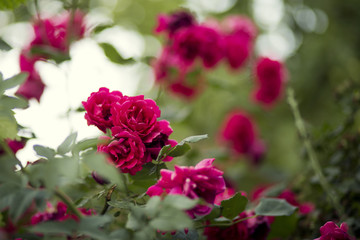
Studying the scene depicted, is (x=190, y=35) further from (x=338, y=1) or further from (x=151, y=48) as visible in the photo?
(x=151, y=48)

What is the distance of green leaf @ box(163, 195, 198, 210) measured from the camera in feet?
1.62

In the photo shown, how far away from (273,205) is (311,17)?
2329 mm

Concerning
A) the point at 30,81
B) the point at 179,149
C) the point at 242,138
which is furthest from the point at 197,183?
the point at 242,138

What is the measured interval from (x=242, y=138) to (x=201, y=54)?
639mm

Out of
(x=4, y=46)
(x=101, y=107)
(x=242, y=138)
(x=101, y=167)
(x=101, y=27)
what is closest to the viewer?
(x=101, y=167)

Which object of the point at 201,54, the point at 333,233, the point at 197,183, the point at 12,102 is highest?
the point at 201,54

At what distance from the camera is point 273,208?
0.76 metres

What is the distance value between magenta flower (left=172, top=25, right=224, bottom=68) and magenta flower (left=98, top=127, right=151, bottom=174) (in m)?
0.85

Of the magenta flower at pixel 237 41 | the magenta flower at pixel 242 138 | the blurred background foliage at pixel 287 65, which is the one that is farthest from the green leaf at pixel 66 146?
the magenta flower at pixel 242 138

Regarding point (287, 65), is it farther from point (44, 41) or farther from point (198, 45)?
point (44, 41)

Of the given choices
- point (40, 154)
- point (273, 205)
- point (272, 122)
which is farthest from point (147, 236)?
point (272, 122)

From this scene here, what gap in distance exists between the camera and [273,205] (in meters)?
0.77

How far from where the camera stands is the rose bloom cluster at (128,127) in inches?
25.7

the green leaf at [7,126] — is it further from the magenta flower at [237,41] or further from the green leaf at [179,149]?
the magenta flower at [237,41]
